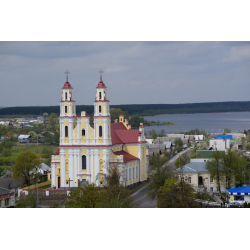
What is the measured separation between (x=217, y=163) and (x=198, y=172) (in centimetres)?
150

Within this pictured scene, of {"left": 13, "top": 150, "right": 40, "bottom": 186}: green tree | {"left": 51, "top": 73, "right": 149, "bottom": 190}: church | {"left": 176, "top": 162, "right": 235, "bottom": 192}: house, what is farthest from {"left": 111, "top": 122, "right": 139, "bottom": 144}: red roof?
{"left": 13, "top": 150, "right": 40, "bottom": 186}: green tree

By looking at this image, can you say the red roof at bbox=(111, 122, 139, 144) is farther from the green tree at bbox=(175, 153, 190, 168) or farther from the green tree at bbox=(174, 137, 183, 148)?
the green tree at bbox=(174, 137, 183, 148)


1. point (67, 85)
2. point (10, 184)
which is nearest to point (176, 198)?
point (67, 85)

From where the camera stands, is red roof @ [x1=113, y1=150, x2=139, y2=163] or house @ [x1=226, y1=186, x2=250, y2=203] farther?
red roof @ [x1=113, y1=150, x2=139, y2=163]

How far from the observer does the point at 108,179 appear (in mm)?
25281

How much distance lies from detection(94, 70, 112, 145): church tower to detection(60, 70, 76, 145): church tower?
1352mm

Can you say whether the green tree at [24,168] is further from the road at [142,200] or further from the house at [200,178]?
the house at [200,178]

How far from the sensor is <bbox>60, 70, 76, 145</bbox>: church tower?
2770 cm

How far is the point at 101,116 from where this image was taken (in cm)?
2723

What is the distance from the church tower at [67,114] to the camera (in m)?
27.7

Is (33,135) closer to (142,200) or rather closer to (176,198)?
(142,200)

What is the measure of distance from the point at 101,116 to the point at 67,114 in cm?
195
